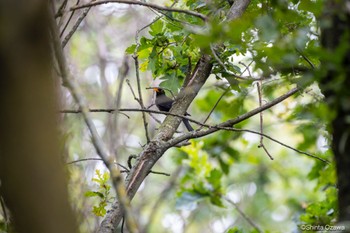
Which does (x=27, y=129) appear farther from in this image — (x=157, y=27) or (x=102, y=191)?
(x=157, y=27)

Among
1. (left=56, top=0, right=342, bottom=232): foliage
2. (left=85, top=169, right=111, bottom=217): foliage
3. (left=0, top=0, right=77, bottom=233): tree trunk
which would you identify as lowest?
(left=0, top=0, right=77, bottom=233): tree trunk

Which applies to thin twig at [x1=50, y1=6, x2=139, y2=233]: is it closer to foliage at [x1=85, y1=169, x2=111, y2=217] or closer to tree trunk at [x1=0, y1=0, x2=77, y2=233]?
tree trunk at [x1=0, y1=0, x2=77, y2=233]

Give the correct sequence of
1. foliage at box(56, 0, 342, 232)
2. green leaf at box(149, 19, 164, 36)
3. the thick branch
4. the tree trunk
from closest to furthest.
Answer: the tree trunk → foliage at box(56, 0, 342, 232) → the thick branch → green leaf at box(149, 19, 164, 36)

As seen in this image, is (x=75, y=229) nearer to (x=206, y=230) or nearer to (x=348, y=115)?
(x=348, y=115)

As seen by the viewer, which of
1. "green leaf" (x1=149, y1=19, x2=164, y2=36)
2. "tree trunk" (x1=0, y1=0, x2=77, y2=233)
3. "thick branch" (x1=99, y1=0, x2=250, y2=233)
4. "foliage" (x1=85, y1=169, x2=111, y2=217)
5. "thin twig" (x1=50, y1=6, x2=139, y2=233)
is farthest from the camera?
"green leaf" (x1=149, y1=19, x2=164, y2=36)

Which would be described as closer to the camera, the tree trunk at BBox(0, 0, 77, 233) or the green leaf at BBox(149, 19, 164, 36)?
the tree trunk at BBox(0, 0, 77, 233)

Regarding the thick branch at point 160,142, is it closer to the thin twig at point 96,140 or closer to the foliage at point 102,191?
the foliage at point 102,191

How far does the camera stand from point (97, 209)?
254 centimetres

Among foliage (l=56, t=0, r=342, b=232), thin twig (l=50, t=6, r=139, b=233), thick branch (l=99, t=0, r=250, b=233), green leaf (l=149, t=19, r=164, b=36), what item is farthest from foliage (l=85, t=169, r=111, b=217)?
thin twig (l=50, t=6, r=139, b=233)


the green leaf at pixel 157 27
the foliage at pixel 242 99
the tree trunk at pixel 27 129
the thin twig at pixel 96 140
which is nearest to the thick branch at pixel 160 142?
the foliage at pixel 242 99

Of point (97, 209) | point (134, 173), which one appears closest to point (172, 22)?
point (134, 173)

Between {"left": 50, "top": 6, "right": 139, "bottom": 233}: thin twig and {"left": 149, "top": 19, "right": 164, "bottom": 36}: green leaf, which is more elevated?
{"left": 149, "top": 19, "right": 164, "bottom": 36}: green leaf

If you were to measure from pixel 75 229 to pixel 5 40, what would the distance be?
44 centimetres

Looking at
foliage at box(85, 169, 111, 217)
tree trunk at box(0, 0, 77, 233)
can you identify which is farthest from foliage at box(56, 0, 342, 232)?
tree trunk at box(0, 0, 77, 233)
